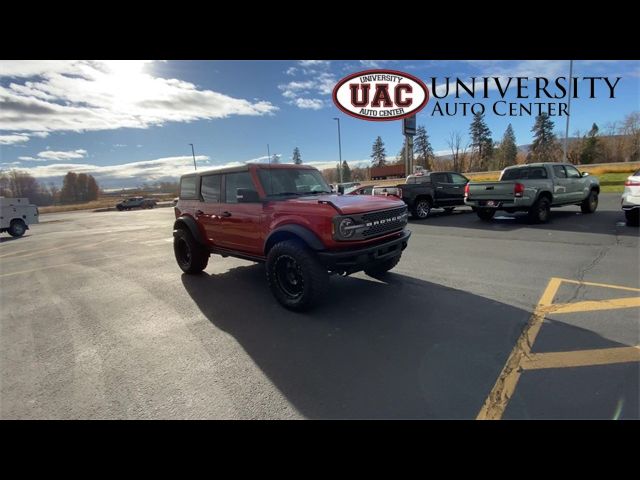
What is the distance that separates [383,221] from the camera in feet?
14.1

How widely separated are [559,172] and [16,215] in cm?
2469

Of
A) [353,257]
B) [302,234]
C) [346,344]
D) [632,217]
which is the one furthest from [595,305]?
[632,217]

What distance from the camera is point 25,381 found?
2895 millimetres

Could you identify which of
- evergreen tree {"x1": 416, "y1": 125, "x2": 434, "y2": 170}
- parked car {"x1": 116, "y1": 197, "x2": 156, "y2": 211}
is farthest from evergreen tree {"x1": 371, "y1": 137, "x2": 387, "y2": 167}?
parked car {"x1": 116, "y1": 197, "x2": 156, "y2": 211}

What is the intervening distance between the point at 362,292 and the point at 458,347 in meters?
1.88

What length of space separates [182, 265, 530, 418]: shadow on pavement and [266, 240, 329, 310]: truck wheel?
21 cm

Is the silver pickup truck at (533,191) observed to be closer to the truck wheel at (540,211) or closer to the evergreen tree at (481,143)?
the truck wheel at (540,211)

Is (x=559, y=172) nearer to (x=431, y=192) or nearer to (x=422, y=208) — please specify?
(x=431, y=192)

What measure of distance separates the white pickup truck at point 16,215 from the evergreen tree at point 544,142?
74.1 m

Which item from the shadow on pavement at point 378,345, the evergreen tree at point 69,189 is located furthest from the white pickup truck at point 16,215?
the evergreen tree at point 69,189
